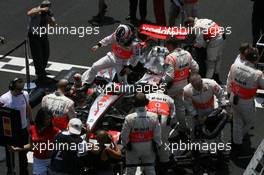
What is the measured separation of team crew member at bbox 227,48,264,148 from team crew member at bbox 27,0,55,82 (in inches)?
187

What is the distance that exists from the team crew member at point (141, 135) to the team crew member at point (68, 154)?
0.89 meters

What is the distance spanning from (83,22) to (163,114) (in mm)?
6983

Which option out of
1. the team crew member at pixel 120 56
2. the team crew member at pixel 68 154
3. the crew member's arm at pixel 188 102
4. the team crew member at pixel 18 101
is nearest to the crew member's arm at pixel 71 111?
the team crew member at pixel 18 101

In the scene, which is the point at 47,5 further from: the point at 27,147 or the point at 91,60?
the point at 27,147

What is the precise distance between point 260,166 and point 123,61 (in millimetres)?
4046

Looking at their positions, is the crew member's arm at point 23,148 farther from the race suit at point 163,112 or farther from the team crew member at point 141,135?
the race suit at point 163,112

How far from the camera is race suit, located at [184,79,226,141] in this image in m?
11.1

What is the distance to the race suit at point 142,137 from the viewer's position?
1004cm

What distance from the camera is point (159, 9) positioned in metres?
16.2

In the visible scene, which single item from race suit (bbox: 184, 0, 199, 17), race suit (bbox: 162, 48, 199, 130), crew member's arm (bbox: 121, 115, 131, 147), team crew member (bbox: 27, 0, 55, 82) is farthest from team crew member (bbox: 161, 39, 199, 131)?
race suit (bbox: 184, 0, 199, 17)

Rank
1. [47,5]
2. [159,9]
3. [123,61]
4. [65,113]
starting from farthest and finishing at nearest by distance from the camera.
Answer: [159,9] < [47,5] < [123,61] < [65,113]

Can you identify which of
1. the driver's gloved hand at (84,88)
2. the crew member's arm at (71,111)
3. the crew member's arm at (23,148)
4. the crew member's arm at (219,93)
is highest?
the crew member's arm at (219,93)

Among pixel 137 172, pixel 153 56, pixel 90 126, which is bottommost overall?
pixel 137 172

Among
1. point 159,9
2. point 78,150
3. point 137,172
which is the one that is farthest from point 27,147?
point 159,9
